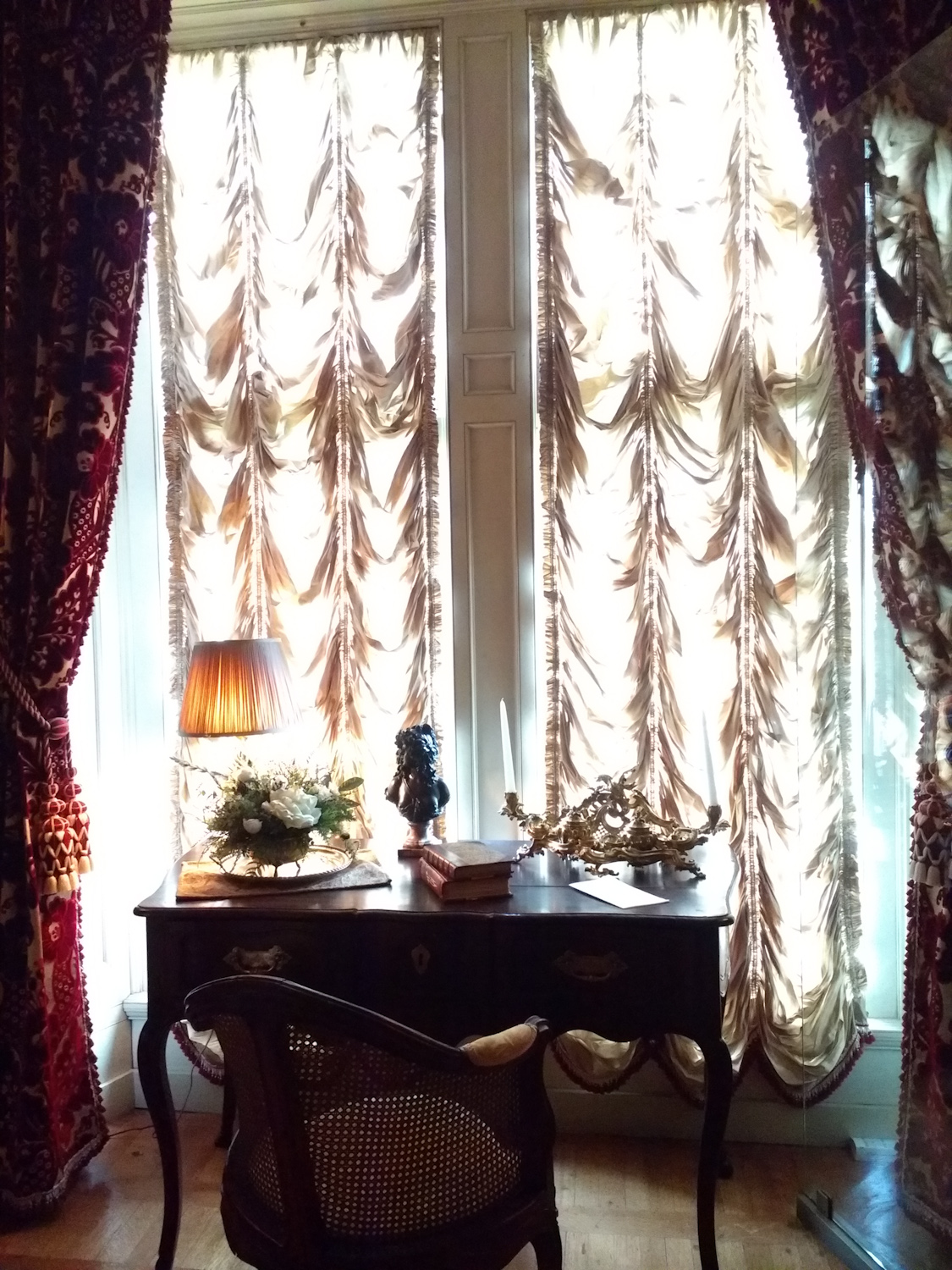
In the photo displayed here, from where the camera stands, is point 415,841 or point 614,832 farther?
point 415,841

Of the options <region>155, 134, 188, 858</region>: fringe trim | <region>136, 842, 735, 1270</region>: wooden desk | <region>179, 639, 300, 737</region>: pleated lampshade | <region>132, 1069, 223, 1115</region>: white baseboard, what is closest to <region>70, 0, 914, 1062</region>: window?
<region>155, 134, 188, 858</region>: fringe trim

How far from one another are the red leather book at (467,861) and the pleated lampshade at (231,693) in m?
0.49

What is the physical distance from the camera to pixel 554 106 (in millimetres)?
2484

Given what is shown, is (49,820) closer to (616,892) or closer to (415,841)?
(415,841)

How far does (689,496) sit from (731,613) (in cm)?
31

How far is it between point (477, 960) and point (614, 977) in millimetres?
266

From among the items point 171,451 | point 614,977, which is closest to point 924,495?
point 614,977


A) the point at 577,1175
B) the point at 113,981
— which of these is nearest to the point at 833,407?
the point at 577,1175

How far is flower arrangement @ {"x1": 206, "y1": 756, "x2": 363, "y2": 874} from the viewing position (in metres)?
2.08

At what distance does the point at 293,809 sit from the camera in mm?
2076

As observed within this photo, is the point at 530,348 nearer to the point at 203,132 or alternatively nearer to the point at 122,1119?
the point at 203,132

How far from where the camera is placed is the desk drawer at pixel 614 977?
1866 millimetres

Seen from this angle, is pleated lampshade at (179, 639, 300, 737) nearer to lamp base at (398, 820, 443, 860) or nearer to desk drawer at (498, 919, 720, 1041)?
lamp base at (398, 820, 443, 860)

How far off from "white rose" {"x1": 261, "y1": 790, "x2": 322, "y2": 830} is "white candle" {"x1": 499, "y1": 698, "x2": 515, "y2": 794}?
0.62 m
